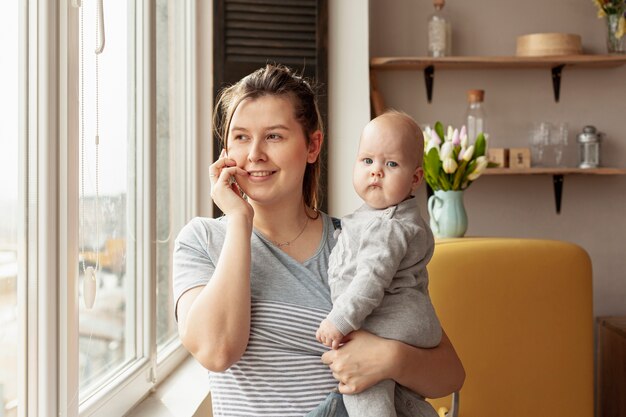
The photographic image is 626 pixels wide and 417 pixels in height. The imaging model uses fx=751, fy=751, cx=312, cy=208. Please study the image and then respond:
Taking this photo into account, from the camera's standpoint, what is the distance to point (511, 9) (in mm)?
3705

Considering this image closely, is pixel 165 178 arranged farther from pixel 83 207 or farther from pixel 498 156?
pixel 498 156

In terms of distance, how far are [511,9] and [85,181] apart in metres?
2.69

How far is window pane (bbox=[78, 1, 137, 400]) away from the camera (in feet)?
5.43

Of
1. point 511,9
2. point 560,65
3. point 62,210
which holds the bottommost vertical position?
point 62,210

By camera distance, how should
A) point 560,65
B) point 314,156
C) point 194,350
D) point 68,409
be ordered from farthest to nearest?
point 560,65
point 314,156
point 68,409
point 194,350

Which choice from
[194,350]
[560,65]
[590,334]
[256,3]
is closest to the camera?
[194,350]

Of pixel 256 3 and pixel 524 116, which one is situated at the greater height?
pixel 256 3

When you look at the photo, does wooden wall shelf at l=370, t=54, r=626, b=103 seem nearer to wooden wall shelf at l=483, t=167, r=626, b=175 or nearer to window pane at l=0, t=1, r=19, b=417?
wooden wall shelf at l=483, t=167, r=626, b=175

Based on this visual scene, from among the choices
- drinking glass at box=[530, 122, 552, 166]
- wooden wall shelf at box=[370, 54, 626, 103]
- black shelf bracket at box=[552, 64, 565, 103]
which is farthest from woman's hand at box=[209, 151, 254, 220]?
black shelf bracket at box=[552, 64, 565, 103]

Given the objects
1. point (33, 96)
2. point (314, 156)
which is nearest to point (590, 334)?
point (314, 156)

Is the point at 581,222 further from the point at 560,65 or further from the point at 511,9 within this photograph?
the point at 511,9

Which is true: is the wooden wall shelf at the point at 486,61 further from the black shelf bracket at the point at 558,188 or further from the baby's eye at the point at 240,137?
the baby's eye at the point at 240,137

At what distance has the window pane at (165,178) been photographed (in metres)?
2.51

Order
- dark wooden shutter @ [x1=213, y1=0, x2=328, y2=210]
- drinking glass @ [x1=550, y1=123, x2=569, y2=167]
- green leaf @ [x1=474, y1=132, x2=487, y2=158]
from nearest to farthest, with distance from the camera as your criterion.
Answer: green leaf @ [x1=474, y1=132, x2=487, y2=158]
dark wooden shutter @ [x1=213, y1=0, x2=328, y2=210]
drinking glass @ [x1=550, y1=123, x2=569, y2=167]
